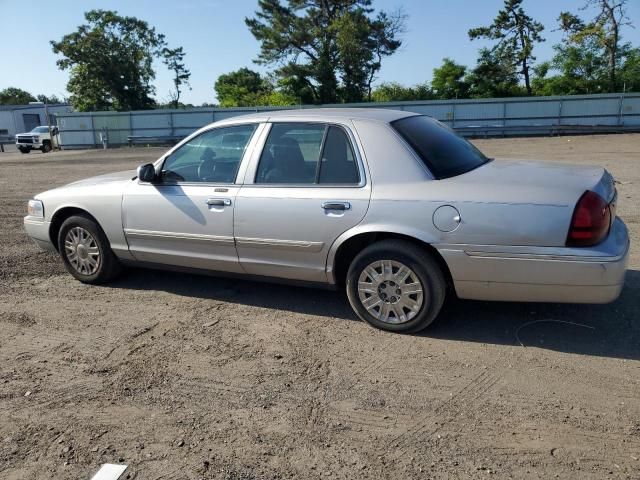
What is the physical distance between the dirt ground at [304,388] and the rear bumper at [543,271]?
0.43 m

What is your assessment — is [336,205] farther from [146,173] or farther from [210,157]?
[146,173]

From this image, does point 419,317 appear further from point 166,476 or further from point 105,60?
point 105,60

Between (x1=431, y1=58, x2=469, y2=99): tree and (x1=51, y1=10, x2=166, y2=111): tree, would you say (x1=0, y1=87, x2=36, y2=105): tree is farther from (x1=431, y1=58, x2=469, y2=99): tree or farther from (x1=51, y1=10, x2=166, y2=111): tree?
(x1=431, y1=58, x2=469, y2=99): tree

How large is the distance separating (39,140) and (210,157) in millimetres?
32758

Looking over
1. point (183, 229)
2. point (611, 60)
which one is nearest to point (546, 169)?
point (183, 229)

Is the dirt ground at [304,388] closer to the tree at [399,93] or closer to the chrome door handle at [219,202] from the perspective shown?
the chrome door handle at [219,202]

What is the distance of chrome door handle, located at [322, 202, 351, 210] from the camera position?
166 inches

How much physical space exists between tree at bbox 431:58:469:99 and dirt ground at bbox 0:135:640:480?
136 feet

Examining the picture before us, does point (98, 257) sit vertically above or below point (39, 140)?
below

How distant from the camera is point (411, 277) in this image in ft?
13.5

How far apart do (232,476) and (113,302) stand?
2971mm

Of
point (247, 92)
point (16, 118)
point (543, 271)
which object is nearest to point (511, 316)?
point (543, 271)

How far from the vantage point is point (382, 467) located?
276cm

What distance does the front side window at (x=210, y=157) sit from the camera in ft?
15.9
